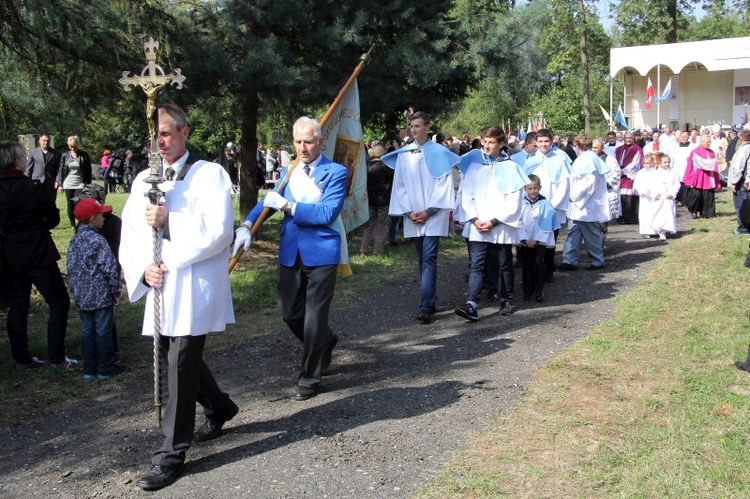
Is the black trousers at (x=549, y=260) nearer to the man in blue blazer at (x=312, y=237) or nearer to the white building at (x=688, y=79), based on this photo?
the man in blue blazer at (x=312, y=237)

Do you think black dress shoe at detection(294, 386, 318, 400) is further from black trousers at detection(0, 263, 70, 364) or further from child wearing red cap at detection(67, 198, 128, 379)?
black trousers at detection(0, 263, 70, 364)

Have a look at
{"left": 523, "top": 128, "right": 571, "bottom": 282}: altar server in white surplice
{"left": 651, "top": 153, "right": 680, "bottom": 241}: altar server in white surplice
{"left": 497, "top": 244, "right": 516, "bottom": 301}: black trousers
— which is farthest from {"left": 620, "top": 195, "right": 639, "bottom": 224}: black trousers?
{"left": 497, "top": 244, "right": 516, "bottom": 301}: black trousers

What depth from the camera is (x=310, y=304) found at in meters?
5.77

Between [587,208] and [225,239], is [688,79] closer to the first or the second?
[587,208]

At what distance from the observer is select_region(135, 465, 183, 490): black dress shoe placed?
4.34 metres

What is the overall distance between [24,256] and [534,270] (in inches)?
218

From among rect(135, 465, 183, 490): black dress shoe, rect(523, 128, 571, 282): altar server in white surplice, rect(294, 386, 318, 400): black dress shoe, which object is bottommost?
rect(135, 465, 183, 490): black dress shoe

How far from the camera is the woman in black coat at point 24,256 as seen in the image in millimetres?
6609

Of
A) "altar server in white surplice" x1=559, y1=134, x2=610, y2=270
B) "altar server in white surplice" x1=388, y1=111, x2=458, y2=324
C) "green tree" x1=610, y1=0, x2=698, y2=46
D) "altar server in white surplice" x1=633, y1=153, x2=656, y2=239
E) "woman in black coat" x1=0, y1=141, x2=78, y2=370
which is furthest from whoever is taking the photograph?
"green tree" x1=610, y1=0, x2=698, y2=46

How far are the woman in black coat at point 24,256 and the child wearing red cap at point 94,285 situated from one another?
0.34m

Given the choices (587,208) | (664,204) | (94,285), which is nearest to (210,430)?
(94,285)

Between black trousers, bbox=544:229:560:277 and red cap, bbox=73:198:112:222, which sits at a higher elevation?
red cap, bbox=73:198:112:222

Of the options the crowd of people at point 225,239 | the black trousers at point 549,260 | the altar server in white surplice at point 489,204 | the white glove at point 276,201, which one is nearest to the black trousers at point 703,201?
the crowd of people at point 225,239

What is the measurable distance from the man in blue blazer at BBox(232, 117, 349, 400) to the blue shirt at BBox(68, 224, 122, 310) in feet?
5.07
